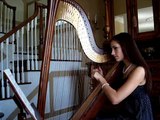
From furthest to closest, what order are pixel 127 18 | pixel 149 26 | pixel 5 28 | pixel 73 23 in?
Answer: 1. pixel 5 28
2. pixel 127 18
3. pixel 149 26
4. pixel 73 23

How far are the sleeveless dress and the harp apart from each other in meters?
0.23

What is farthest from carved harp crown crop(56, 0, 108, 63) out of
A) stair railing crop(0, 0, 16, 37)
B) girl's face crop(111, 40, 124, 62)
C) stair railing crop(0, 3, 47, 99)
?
stair railing crop(0, 0, 16, 37)

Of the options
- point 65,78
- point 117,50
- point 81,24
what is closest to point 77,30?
point 81,24

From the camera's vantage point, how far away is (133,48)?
5.15 ft

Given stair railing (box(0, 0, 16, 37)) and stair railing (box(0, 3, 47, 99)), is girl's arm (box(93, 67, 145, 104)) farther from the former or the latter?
stair railing (box(0, 0, 16, 37))

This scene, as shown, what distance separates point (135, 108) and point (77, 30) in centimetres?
70

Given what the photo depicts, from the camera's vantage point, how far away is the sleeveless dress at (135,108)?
58.5 inches

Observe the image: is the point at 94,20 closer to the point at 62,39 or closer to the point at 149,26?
the point at 62,39

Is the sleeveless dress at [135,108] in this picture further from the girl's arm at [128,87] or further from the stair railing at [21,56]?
the stair railing at [21,56]

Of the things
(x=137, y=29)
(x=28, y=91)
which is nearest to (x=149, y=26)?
(x=137, y=29)

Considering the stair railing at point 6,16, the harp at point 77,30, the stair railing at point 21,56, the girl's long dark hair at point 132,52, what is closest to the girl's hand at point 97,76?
the harp at point 77,30

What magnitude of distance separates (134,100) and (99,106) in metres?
0.28

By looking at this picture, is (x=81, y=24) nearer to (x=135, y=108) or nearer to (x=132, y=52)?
(x=132, y=52)

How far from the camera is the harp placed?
1110mm
